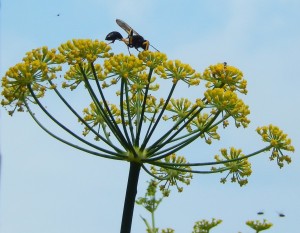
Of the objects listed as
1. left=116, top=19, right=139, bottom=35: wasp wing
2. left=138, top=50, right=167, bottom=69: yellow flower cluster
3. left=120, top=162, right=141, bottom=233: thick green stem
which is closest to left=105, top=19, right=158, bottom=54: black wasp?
left=116, top=19, right=139, bottom=35: wasp wing

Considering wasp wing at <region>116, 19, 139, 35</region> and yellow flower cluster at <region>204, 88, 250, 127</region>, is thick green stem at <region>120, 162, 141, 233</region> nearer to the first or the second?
yellow flower cluster at <region>204, 88, 250, 127</region>

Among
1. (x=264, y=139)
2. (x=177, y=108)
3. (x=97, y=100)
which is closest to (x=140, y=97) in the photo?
(x=177, y=108)

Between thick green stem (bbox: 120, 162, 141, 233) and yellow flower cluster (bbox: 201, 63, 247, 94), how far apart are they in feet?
6.09

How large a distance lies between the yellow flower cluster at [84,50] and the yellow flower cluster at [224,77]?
162 cm

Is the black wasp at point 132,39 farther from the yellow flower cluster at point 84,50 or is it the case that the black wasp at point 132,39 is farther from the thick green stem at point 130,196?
the thick green stem at point 130,196

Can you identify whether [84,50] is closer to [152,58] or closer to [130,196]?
[152,58]

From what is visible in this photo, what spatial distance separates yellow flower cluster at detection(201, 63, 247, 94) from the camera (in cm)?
959

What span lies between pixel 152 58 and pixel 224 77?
1166 millimetres

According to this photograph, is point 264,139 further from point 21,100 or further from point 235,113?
point 21,100

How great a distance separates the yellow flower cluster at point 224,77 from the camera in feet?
31.5

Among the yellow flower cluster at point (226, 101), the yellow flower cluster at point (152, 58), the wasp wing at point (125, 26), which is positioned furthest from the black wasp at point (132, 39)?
the yellow flower cluster at point (226, 101)

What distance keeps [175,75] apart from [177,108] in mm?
1294

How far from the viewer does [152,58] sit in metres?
9.41

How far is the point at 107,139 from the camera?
954 centimetres
